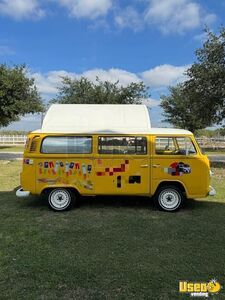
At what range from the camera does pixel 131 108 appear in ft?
31.2

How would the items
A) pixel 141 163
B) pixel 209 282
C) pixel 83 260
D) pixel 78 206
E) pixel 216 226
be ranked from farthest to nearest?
1. pixel 78 206
2. pixel 141 163
3. pixel 216 226
4. pixel 83 260
5. pixel 209 282

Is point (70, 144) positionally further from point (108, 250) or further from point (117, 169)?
point (108, 250)

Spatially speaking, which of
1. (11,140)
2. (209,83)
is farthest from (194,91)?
(11,140)

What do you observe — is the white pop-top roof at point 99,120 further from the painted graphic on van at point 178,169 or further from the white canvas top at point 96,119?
the painted graphic on van at point 178,169

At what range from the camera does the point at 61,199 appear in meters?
8.81

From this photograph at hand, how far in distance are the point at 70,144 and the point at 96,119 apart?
102cm

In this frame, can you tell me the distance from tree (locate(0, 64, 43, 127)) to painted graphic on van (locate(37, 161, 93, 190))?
1286 centimetres

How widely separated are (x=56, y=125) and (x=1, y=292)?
16.6 ft

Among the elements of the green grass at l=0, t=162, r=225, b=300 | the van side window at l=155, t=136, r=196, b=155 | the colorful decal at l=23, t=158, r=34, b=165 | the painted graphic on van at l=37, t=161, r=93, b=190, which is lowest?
the green grass at l=0, t=162, r=225, b=300

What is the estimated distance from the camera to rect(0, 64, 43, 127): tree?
20641mm

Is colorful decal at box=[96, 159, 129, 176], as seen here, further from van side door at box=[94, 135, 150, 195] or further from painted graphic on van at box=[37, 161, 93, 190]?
painted graphic on van at box=[37, 161, 93, 190]

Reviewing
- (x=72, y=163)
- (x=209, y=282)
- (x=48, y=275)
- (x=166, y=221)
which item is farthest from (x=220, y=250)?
(x=72, y=163)

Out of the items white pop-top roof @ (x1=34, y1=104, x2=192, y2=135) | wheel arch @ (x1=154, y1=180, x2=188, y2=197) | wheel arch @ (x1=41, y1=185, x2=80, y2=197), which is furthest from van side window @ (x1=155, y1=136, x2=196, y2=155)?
wheel arch @ (x1=41, y1=185, x2=80, y2=197)

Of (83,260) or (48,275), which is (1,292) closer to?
(48,275)
